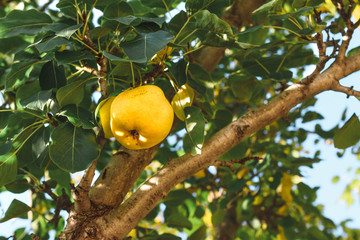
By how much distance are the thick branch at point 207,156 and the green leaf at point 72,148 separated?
0.66 ft

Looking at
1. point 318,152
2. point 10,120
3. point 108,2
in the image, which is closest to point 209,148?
point 108,2

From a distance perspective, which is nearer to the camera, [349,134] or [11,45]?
[349,134]

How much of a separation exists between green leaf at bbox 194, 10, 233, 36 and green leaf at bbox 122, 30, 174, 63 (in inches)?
3.8

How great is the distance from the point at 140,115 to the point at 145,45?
188 mm

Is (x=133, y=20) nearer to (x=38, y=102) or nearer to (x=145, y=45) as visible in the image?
(x=145, y=45)

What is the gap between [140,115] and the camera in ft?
3.33

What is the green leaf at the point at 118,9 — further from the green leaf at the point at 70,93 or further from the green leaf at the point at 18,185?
the green leaf at the point at 18,185

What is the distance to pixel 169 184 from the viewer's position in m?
1.26

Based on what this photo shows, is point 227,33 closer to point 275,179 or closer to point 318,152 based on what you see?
point 275,179

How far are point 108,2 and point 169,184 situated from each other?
0.63m

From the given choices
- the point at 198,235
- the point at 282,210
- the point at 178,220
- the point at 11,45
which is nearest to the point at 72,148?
the point at 11,45

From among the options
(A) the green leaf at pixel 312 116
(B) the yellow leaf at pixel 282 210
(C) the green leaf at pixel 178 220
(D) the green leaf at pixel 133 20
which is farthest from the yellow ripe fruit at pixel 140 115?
(B) the yellow leaf at pixel 282 210

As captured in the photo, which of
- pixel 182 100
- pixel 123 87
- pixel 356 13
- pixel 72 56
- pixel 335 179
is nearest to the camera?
pixel 72 56

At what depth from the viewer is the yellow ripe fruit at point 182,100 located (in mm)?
1216
